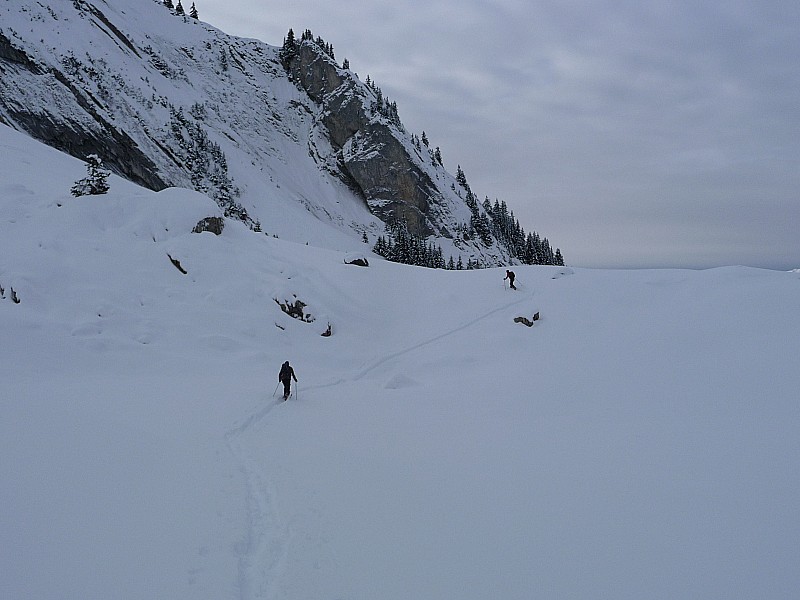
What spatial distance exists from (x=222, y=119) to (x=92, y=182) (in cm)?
6102

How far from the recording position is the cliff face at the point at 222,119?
1709 inches

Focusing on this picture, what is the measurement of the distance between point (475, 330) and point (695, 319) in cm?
924

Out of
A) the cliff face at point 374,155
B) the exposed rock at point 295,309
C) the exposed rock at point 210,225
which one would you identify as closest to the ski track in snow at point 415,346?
the exposed rock at point 295,309

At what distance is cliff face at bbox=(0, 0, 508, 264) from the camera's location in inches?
1709

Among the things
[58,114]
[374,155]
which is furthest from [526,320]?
[374,155]

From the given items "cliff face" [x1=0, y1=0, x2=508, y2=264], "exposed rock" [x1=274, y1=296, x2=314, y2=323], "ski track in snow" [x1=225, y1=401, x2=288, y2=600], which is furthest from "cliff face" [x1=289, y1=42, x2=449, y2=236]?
"ski track in snow" [x1=225, y1=401, x2=288, y2=600]

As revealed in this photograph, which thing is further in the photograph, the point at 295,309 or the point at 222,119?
the point at 222,119

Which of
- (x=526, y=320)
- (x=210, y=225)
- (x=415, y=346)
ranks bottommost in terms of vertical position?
(x=415, y=346)

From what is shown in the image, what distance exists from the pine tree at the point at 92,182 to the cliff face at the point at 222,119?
23016 millimetres

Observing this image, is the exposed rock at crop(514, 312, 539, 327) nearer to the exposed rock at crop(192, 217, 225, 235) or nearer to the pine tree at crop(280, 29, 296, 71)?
the exposed rock at crop(192, 217, 225, 235)

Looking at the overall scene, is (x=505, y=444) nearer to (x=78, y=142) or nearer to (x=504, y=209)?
(x=78, y=142)

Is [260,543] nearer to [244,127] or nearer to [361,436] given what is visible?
[361,436]

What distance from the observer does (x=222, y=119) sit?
248 ft

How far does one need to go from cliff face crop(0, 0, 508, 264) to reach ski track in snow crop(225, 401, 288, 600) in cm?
4627
